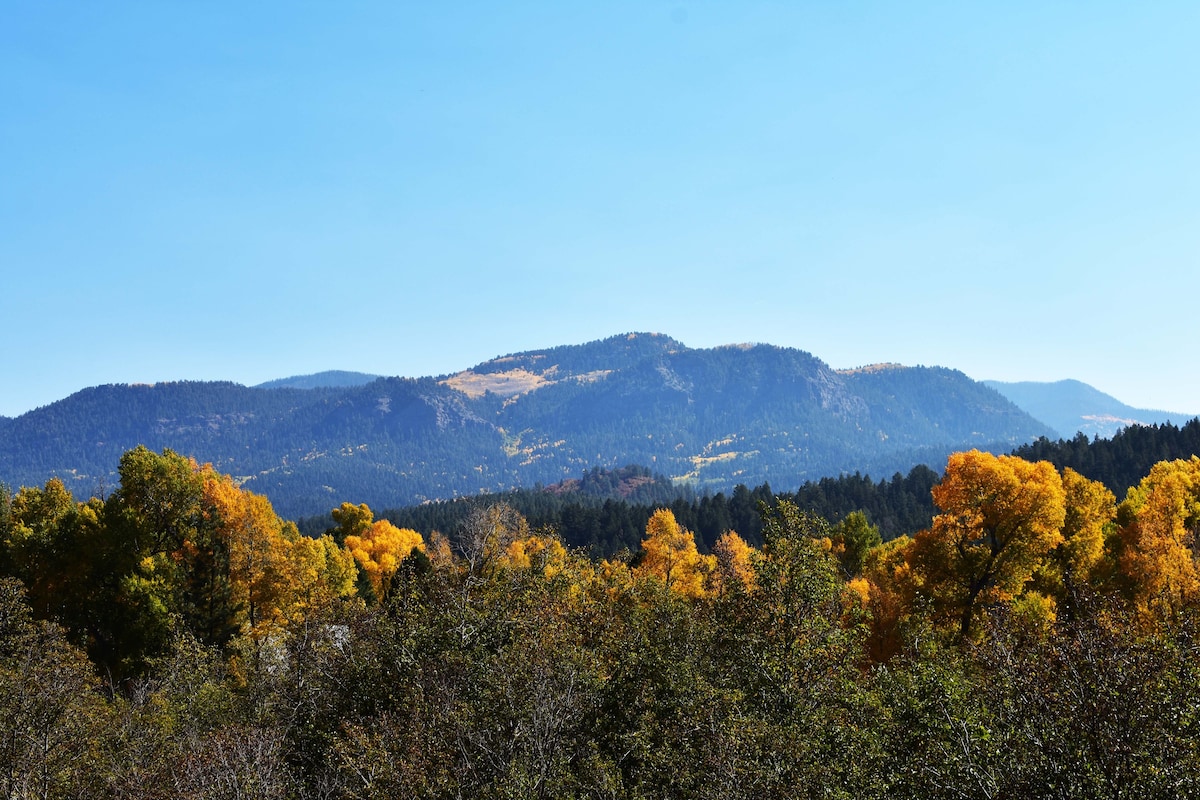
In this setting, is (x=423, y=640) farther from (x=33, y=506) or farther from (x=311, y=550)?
(x=33, y=506)

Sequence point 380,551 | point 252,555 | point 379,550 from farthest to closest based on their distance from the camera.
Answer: point 379,550
point 380,551
point 252,555

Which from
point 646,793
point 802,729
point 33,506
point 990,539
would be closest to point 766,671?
point 802,729

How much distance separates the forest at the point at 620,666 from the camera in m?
16.7

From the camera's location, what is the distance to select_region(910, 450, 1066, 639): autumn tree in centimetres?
3581

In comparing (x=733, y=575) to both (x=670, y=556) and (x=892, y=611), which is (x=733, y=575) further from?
(x=670, y=556)

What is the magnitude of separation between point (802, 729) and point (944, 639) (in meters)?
15.1

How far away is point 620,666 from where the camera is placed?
2667 centimetres

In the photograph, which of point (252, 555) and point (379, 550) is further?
point (379, 550)

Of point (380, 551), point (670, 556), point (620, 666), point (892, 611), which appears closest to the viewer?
point (620, 666)

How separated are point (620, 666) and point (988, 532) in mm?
21058

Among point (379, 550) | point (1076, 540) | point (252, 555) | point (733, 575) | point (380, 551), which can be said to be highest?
point (252, 555)

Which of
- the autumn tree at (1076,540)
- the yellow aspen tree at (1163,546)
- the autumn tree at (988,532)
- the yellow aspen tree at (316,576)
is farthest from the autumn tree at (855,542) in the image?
the yellow aspen tree at (316,576)

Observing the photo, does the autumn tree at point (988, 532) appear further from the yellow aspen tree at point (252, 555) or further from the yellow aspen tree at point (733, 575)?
the yellow aspen tree at point (252, 555)

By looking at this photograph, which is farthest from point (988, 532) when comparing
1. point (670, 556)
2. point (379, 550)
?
point (379, 550)
